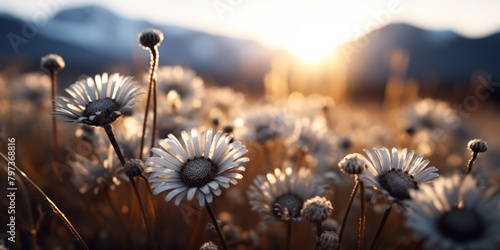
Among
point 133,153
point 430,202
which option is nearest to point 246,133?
point 133,153

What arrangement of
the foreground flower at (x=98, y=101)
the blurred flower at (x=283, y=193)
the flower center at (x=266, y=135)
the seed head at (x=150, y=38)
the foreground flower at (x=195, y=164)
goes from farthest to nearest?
the flower center at (x=266, y=135) → the blurred flower at (x=283, y=193) → the seed head at (x=150, y=38) → the foreground flower at (x=98, y=101) → the foreground flower at (x=195, y=164)

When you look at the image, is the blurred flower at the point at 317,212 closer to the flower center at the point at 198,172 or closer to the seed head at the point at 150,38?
the flower center at the point at 198,172

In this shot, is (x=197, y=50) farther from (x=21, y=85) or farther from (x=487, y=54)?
(x=21, y=85)

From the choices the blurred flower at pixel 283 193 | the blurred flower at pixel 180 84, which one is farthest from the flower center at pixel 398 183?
the blurred flower at pixel 180 84

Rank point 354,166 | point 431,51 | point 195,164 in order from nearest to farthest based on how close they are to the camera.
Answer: point 354,166, point 195,164, point 431,51

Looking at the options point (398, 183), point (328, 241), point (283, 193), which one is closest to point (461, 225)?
point (398, 183)

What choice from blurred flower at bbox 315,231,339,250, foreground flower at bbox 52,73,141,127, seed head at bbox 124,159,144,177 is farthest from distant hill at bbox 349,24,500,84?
seed head at bbox 124,159,144,177

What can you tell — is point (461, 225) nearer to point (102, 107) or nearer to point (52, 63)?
point (102, 107)
